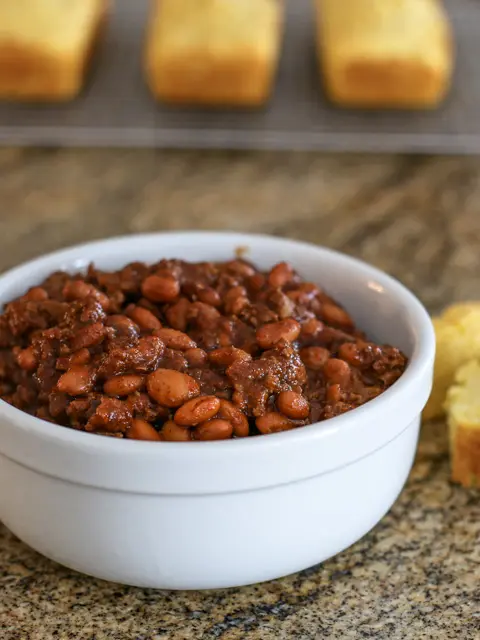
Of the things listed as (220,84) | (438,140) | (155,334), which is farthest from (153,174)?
(155,334)

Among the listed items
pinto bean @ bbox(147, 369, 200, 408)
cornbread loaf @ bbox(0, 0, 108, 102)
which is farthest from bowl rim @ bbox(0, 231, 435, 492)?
cornbread loaf @ bbox(0, 0, 108, 102)

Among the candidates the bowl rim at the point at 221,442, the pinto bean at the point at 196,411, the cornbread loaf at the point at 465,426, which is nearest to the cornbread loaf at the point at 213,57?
the cornbread loaf at the point at 465,426

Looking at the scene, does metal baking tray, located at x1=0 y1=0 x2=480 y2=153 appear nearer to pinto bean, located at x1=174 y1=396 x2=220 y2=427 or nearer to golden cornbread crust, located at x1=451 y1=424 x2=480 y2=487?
golden cornbread crust, located at x1=451 y1=424 x2=480 y2=487

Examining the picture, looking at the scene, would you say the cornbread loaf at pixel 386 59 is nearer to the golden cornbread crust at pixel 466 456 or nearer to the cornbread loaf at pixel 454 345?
the cornbread loaf at pixel 454 345

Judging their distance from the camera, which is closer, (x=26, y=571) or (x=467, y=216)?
(x=26, y=571)

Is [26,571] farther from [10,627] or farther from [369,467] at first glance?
[369,467]

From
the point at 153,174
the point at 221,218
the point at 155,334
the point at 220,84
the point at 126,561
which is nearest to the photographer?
the point at 126,561
